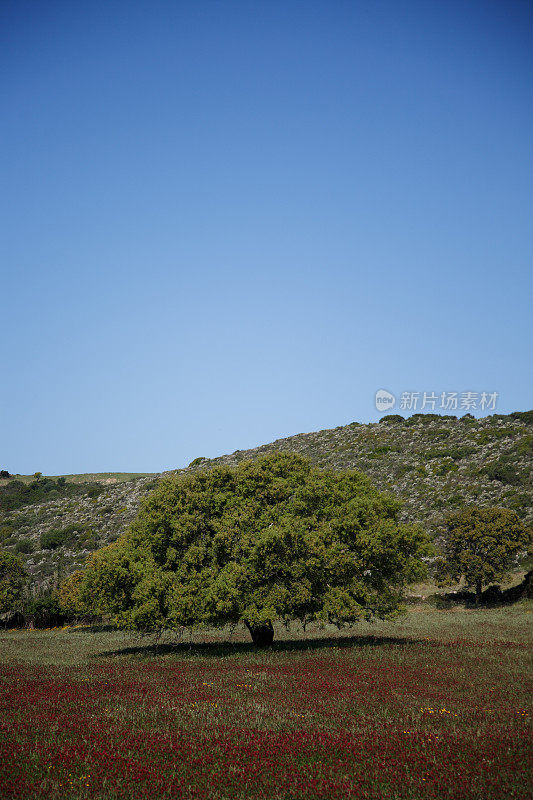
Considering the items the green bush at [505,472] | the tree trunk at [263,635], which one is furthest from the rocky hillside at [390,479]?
the tree trunk at [263,635]

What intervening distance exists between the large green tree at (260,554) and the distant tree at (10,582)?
1111 inches

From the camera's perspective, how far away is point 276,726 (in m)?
14.4

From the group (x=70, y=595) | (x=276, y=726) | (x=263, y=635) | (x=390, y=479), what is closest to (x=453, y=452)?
(x=390, y=479)

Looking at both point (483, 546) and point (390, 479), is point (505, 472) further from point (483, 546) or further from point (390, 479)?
point (483, 546)

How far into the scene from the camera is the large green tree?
29.0 meters

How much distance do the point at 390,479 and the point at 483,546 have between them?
33.2m

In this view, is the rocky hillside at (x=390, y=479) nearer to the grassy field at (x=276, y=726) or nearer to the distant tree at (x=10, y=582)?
the distant tree at (x=10, y=582)

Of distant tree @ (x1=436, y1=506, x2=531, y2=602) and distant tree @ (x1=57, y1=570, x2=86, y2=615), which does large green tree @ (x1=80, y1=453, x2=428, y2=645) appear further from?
distant tree @ (x1=436, y1=506, x2=531, y2=602)

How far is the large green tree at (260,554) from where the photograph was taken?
29.0 meters

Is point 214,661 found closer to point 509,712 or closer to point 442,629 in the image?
point 509,712

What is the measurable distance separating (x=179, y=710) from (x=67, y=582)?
150ft

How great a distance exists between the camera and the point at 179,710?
16.4 metres

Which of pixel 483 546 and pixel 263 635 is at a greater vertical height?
pixel 483 546

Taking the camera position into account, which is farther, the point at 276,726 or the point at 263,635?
the point at 263,635
